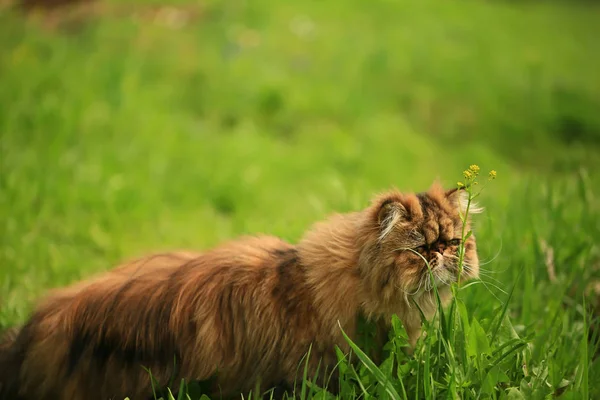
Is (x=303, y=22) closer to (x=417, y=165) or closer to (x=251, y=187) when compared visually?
(x=417, y=165)

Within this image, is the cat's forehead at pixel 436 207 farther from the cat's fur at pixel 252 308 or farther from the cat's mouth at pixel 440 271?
the cat's mouth at pixel 440 271

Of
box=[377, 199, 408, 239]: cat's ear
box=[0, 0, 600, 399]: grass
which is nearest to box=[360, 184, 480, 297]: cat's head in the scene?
box=[377, 199, 408, 239]: cat's ear

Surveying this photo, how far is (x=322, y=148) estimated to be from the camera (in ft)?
23.1

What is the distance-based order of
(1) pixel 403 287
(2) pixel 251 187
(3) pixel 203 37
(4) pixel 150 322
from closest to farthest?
(1) pixel 403 287, (4) pixel 150 322, (2) pixel 251 187, (3) pixel 203 37

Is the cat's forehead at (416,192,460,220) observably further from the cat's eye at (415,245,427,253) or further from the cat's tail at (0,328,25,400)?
the cat's tail at (0,328,25,400)

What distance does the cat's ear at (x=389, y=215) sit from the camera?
104 inches

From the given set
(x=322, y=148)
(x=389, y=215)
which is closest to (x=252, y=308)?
(x=389, y=215)

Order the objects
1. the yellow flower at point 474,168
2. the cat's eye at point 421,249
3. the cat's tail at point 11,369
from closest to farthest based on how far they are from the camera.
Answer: the yellow flower at point 474,168 < the cat's eye at point 421,249 < the cat's tail at point 11,369

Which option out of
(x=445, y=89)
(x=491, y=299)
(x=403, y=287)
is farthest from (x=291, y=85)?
(x=403, y=287)

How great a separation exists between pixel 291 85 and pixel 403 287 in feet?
17.4

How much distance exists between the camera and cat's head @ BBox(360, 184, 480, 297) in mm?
2657

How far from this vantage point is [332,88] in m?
7.78

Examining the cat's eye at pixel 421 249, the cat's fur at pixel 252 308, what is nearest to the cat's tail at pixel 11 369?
the cat's fur at pixel 252 308

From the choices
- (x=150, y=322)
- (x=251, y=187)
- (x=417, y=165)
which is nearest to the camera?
(x=150, y=322)
